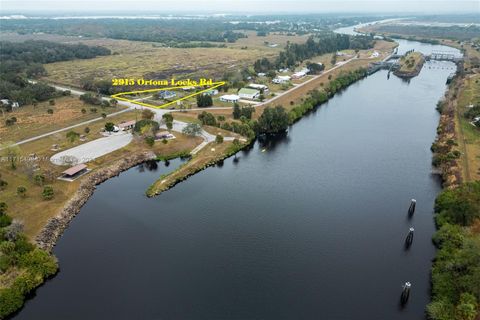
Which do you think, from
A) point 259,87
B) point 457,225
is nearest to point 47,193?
point 457,225

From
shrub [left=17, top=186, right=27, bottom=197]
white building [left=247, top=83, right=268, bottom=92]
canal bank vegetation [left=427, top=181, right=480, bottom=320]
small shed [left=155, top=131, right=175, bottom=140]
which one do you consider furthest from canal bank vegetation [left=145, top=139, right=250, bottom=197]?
white building [left=247, top=83, right=268, bottom=92]

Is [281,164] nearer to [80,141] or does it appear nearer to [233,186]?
[233,186]

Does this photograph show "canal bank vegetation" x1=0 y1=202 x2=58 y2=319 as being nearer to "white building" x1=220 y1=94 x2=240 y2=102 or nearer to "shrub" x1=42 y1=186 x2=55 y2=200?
"shrub" x1=42 y1=186 x2=55 y2=200

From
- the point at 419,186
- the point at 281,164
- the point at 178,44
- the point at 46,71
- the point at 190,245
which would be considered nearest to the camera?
the point at 190,245

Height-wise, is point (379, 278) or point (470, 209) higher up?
point (470, 209)

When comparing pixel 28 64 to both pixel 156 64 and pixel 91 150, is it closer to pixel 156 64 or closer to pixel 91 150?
pixel 156 64

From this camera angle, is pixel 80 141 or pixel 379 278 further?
pixel 80 141

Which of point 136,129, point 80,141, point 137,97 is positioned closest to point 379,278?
point 136,129

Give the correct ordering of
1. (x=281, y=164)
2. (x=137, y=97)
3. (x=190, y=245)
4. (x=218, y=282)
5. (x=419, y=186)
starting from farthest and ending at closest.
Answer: (x=137, y=97) → (x=281, y=164) → (x=419, y=186) → (x=190, y=245) → (x=218, y=282)

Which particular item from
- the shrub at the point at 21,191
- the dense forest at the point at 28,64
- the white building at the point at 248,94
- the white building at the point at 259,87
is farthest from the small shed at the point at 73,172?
the white building at the point at 259,87
